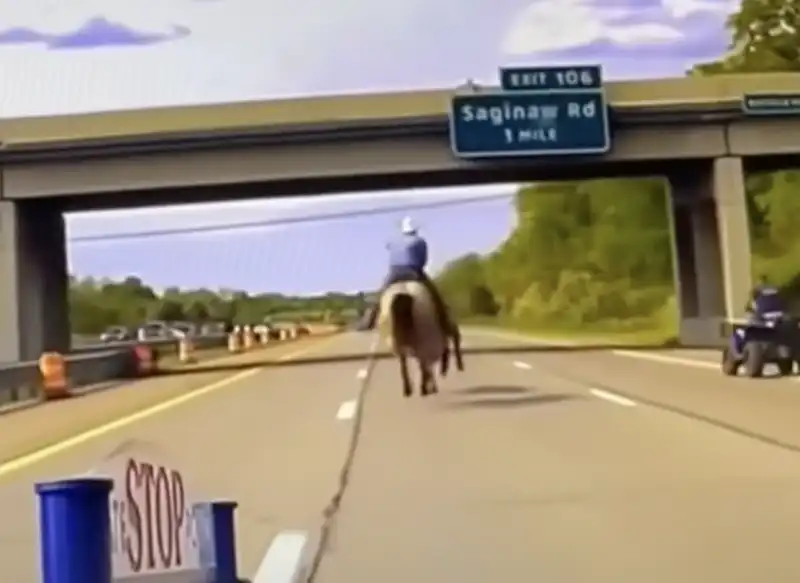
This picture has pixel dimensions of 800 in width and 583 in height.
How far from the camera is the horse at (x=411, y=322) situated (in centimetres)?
2234

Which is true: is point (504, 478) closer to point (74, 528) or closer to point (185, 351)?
point (74, 528)

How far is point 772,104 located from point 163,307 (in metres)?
88.0

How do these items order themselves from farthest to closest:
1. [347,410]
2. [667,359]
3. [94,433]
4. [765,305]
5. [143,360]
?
1. [143,360]
2. [667,359]
3. [765,305]
4. [347,410]
5. [94,433]

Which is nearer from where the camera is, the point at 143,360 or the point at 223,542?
the point at 223,542

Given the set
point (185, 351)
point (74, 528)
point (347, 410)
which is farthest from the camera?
point (185, 351)

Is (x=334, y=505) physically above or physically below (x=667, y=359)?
below

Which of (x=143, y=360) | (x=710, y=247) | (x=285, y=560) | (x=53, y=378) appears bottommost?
(x=285, y=560)

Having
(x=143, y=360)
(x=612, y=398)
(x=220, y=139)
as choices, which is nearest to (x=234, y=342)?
(x=143, y=360)

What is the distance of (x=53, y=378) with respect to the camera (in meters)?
33.8

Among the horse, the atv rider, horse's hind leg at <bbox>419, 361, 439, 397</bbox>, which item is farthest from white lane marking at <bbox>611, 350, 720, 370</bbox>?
the horse

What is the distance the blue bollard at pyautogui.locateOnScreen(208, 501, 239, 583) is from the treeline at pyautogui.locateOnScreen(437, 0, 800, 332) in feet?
195

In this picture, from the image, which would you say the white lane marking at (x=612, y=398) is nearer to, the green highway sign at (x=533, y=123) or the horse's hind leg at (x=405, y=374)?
the horse's hind leg at (x=405, y=374)

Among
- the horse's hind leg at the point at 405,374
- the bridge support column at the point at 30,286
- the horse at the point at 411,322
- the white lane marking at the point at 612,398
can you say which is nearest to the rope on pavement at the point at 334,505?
the horse's hind leg at the point at 405,374

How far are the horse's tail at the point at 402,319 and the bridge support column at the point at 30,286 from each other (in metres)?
25.7
